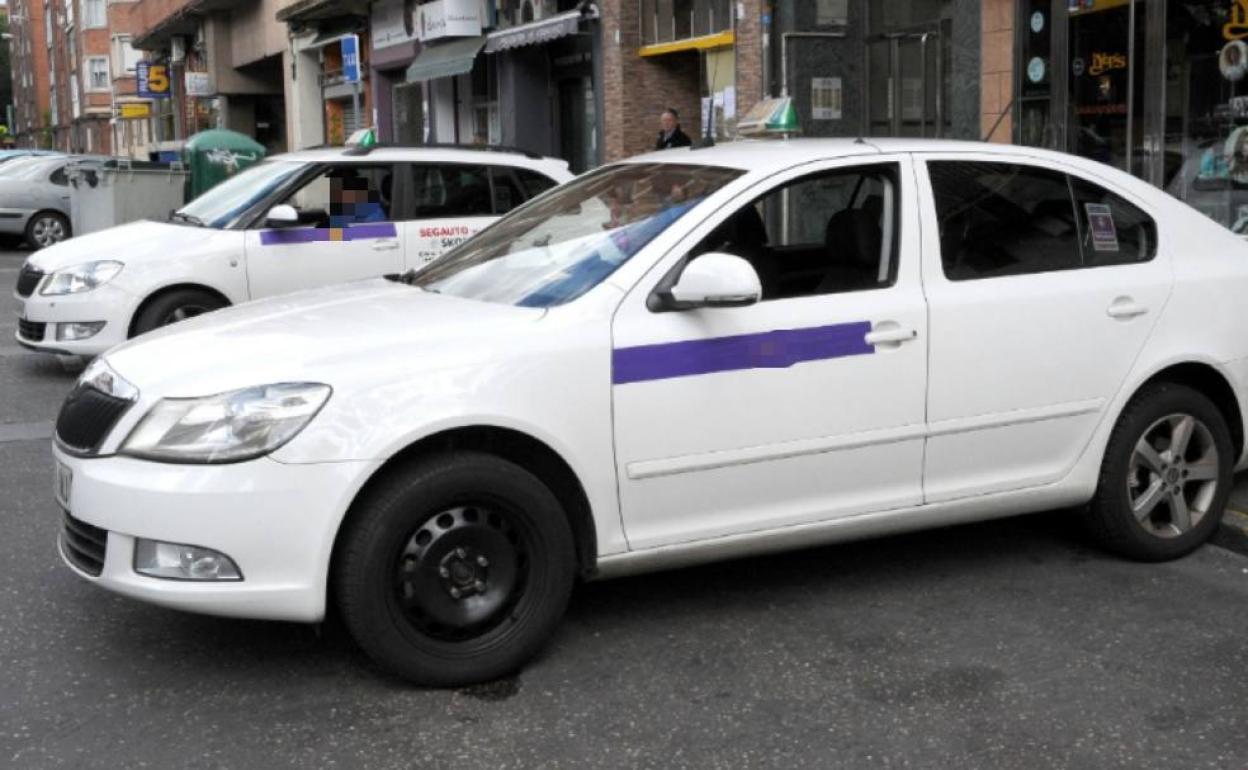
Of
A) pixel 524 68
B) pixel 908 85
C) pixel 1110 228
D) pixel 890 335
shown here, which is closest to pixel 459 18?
pixel 524 68

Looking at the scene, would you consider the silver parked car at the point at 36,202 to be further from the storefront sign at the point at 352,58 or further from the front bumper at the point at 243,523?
the front bumper at the point at 243,523

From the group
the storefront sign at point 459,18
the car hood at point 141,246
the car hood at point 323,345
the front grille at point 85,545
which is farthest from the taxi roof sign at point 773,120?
the storefront sign at point 459,18

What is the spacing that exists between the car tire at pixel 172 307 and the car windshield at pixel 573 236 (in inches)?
185

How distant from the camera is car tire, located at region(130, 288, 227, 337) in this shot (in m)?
9.57

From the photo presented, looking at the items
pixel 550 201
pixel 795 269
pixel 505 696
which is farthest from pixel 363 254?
pixel 505 696

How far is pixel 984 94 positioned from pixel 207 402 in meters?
9.67

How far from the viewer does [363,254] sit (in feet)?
32.0

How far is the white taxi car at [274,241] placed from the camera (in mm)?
9555

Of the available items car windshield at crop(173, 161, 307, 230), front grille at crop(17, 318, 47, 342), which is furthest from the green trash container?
front grille at crop(17, 318, 47, 342)

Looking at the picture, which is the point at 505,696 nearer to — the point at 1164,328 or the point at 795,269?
the point at 795,269

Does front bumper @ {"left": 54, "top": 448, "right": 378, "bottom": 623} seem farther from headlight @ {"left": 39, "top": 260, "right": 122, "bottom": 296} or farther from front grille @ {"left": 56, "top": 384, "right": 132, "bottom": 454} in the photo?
headlight @ {"left": 39, "top": 260, "right": 122, "bottom": 296}

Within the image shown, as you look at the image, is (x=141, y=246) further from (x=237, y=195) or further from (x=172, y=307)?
(x=237, y=195)

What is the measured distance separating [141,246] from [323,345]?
241 inches

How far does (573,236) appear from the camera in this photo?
4895 mm
